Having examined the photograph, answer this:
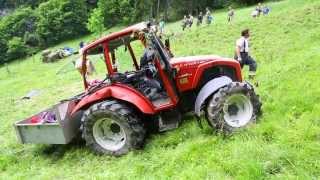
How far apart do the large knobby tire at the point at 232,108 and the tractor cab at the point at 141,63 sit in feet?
2.93

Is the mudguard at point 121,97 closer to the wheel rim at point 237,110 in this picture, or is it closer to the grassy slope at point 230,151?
the grassy slope at point 230,151

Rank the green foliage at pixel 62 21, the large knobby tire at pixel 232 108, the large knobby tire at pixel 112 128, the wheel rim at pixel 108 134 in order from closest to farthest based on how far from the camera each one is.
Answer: the large knobby tire at pixel 232 108, the large knobby tire at pixel 112 128, the wheel rim at pixel 108 134, the green foliage at pixel 62 21

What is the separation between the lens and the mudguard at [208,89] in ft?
29.7

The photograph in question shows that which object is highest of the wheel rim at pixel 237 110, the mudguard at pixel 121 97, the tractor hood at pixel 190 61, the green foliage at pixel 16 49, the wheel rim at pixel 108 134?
the tractor hood at pixel 190 61

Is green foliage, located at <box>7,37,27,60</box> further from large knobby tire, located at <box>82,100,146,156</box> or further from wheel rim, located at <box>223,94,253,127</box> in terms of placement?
wheel rim, located at <box>223,94,253,127</box>

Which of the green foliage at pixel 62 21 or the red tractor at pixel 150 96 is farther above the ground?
the red tractor at pixel 150 96

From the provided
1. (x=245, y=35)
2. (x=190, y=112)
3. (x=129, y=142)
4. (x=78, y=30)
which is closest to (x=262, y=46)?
(x=245, y=35)

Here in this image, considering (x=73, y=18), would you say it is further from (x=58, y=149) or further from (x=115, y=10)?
(x=58, y=149)

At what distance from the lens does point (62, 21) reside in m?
76.8

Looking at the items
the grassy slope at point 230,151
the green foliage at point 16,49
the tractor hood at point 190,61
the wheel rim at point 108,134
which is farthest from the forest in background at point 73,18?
the wheel rim at point 108,134

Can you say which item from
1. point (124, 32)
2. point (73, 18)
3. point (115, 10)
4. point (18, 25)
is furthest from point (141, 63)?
point (18, 25)

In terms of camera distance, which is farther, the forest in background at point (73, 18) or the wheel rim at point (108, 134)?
the forest in background at point (73, 18)

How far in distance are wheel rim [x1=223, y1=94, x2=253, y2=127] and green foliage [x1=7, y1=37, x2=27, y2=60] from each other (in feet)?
214

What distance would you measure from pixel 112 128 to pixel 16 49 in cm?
6443
